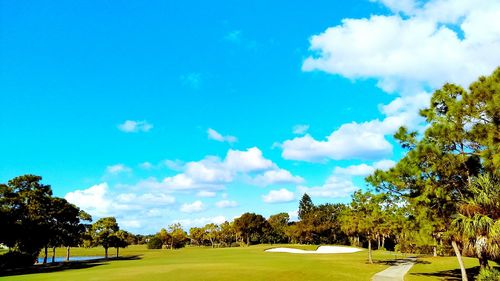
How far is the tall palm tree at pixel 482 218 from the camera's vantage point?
21703 millimetres

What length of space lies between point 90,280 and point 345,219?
122 ft

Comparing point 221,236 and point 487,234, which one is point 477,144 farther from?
point 221,236

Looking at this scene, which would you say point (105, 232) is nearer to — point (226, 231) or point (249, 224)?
point (249, 224)

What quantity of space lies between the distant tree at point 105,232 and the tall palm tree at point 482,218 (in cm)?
7488

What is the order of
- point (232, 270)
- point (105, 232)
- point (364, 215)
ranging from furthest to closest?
1. point (105, 232)
2. point (364, 215)
3. point (232, 270)

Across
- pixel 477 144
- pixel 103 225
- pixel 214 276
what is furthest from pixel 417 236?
pixel 103 225

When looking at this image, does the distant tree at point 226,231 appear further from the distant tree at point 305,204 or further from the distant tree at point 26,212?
the distant tree at point 26,212

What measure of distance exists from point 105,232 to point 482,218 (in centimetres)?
7702

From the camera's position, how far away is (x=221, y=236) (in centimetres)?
14475

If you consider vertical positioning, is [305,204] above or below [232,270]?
above

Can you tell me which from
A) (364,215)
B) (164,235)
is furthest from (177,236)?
(364,215)

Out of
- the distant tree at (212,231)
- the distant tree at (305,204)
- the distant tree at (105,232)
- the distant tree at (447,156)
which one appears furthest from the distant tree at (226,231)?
the distant tree at (447,156)

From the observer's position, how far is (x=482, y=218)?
2166cm

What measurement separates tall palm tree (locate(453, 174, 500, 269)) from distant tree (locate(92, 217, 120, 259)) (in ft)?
246
